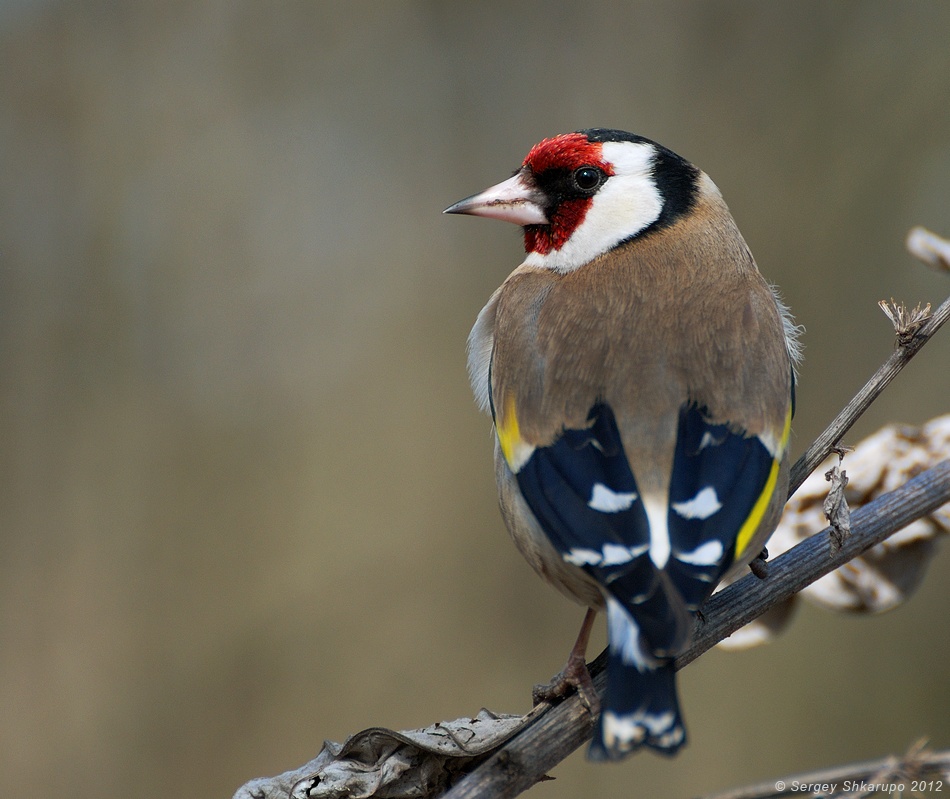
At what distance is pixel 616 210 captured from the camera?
3.00 m

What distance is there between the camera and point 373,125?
614 centimetres

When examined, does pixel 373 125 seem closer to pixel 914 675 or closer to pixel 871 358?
pixel 871 358

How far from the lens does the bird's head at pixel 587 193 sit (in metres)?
2.99

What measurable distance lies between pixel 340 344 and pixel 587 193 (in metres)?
3.03

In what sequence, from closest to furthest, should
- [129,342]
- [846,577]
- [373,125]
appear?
[846,577], [129,342], [373,125]

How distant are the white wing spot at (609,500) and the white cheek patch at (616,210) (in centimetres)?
92

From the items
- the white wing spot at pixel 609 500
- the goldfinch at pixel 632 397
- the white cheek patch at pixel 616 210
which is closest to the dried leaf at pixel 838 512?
the goldfinch at pixel 632 397

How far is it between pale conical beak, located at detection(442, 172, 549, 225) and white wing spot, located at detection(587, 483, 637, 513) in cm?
114

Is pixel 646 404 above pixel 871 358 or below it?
above

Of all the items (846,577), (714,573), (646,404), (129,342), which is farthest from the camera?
(129,342)

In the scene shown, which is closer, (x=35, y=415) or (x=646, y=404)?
(x=646, y=404)

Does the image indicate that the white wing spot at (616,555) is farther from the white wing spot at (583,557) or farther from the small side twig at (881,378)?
the small side twig at (881,378)

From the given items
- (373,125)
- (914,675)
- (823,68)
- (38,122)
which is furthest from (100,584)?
(823,68)

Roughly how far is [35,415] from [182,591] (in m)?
1.27
